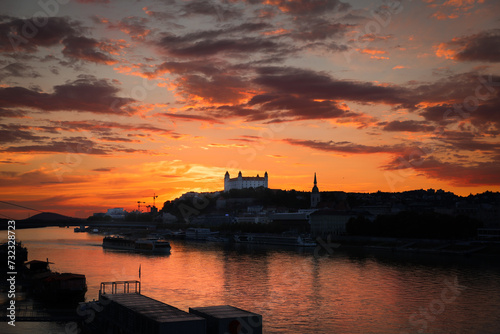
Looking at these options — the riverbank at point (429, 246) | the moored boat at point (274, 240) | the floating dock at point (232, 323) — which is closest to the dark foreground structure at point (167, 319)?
the floating dock at point (232, 323)

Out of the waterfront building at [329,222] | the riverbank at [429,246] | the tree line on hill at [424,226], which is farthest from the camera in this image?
the waterfront building at [329,222]

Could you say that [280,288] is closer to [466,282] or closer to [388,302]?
[388,302]

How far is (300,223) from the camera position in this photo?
165 m

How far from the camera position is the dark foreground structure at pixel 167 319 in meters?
23.5

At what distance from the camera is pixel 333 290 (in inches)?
1924

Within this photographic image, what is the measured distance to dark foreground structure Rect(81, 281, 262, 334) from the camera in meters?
23.5

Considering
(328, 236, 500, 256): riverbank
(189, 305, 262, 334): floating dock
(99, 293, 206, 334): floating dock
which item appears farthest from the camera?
(328, 236, 500, 256): riverbank

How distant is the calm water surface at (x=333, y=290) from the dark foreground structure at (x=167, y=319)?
6.21 metres

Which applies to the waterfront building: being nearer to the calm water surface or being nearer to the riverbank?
the riverbank

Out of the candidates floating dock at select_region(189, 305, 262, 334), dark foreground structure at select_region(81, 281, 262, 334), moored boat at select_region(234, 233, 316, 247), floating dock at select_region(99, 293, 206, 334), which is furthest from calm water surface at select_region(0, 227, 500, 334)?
moored boat at select_region(234, 233, 316, 247)

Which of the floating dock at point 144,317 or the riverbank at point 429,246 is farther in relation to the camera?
the riverbank at point 429,246

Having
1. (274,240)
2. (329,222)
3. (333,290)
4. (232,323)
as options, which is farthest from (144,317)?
(329,222)

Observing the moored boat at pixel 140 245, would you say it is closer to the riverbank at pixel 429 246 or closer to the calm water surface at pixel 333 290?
the calm water surface at pixel 333 290

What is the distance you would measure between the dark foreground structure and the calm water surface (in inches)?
244
